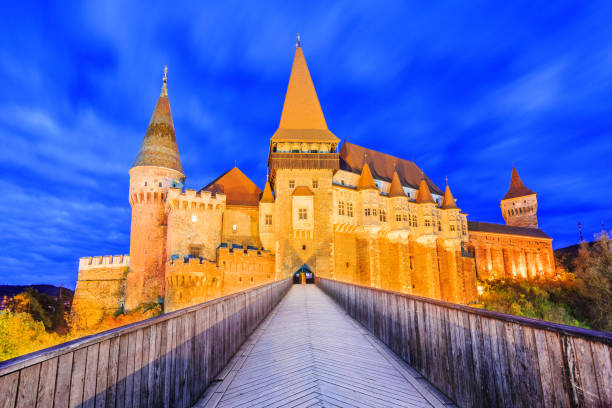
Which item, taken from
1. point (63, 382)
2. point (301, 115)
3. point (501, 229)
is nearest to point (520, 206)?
point (501, 229)

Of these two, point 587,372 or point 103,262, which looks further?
point 103,262

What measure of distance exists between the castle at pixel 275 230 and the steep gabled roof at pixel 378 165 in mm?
348

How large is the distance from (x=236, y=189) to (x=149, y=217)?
9.78m

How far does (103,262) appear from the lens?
3519 cm

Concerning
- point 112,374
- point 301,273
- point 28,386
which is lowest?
point 301,273

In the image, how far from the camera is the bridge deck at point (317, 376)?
170 inches

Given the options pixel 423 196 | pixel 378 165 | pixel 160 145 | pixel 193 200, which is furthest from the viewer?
pixel 378 165

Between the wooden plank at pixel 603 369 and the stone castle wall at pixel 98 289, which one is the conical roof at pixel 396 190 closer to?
the stone castle wall at pixel 98 289

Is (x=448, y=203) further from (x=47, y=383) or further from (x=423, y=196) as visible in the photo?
(x=47, y=383)

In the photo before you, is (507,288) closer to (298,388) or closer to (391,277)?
(391,277)

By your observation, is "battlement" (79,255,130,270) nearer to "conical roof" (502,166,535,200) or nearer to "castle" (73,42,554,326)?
"castle" (73,42,554,326)

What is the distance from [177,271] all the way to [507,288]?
44.1 meters

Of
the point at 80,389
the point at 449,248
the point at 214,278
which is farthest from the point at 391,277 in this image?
the point at 80,389

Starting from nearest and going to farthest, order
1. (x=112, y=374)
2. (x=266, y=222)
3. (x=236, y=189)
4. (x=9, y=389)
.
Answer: (x=9, y=389) → (x=112, y=374) → (x=266, y=222) → (x=236, y=189)
